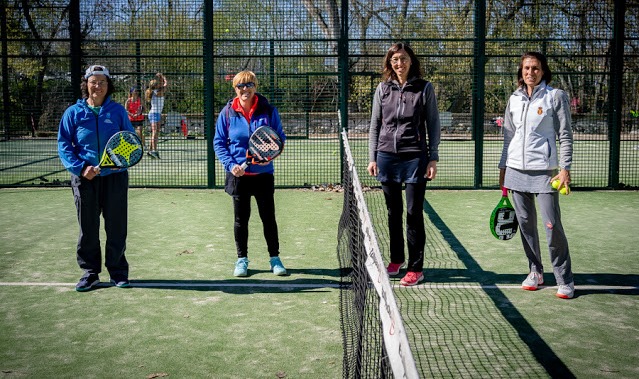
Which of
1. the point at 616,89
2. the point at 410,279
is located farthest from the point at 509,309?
the point at 616,89

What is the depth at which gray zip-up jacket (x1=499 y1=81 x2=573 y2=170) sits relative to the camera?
612 cm

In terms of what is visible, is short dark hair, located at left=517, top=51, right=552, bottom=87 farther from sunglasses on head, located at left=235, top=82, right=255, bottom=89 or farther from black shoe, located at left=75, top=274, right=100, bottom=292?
black shoe, located at left=75, top=274, right=100, bottom=292

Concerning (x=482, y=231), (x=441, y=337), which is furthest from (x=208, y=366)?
(x=482, y=231)

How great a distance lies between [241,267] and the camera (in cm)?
696

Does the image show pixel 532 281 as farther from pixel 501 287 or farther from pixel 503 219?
pixel 503 219

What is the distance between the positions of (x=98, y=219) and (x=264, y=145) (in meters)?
1.70

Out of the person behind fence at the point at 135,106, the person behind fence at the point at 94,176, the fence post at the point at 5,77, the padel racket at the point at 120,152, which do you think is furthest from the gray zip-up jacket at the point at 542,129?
the fence post at the point at 5,77

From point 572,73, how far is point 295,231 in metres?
6.52

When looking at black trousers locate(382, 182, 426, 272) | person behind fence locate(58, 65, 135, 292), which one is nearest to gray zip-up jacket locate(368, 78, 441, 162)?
black trousers locate(382, 182, 426, 272)

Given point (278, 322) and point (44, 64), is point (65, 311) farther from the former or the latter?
point (44, 64)

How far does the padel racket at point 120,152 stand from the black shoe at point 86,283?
1.04 metres

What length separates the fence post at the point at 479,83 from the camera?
12.6 metres

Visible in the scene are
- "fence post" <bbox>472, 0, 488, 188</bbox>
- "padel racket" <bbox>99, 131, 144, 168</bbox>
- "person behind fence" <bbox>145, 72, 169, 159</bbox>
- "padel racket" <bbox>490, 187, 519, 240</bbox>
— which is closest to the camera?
"padel racket" <bbox>99, 131, 144, 168</bbox>

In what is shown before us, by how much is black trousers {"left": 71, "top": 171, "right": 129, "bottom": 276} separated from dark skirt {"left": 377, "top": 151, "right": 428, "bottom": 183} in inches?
97.6
